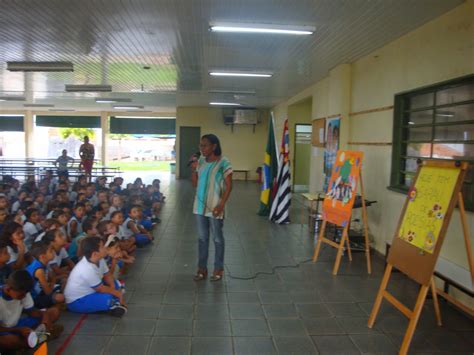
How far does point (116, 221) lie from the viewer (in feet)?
16.1

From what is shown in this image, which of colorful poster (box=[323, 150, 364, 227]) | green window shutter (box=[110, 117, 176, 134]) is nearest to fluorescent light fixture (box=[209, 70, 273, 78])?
colorful poster (box=[323, 150, 364, 227])

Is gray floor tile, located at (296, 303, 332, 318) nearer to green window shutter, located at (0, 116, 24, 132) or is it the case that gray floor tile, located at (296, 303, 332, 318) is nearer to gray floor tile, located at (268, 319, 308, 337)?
gray floor tile, located at (268, 319, 308, 337)

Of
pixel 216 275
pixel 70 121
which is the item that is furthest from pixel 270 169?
pixel 70 121

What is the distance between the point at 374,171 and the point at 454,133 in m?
1.75

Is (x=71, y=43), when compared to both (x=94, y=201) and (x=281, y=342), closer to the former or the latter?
(x=94, y=201)

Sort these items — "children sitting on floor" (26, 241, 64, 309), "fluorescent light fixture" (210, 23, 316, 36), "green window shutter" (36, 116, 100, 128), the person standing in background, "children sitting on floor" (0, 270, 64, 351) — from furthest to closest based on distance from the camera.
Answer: "green window shutter" (36, 116, 100, 128) → the person standing in background → "fluorescent light fixture" (210, 23, 316, 36) → "children sitting on floor" (26, 241, 64, 309) → "children sitting on floor" (0, 270, 64, 351)

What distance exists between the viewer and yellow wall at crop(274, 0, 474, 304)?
3898 mm

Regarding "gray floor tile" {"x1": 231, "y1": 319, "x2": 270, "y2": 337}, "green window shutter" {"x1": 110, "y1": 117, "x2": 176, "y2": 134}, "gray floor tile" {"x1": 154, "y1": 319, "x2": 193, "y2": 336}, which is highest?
"green window shutter" {"x1": 110, "y1": 117, "x2": 176, "y2": 134}

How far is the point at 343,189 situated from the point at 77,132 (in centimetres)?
2026

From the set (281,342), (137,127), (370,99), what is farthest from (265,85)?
(137,127)

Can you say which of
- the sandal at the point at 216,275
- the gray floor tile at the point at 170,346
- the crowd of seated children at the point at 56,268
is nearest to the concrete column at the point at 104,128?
the crowd of seated children at the point at 56,268

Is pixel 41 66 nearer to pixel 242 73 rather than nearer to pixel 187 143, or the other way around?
pixel 242 73

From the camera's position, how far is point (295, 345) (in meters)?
3.02

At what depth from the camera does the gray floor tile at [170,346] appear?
9.46 feet
